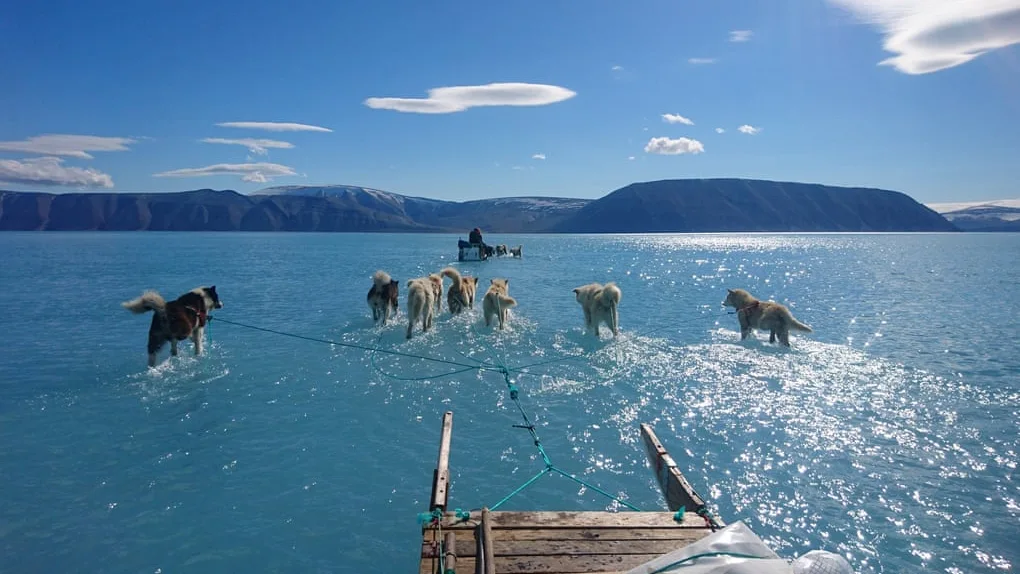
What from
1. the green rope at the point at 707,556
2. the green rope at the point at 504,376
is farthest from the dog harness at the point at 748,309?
the green rope at the point at 707,556

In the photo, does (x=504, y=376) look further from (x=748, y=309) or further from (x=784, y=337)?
(x=784, y=337)

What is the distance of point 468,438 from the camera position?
8.69 meters

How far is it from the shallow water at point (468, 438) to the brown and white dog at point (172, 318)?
2.19 feet

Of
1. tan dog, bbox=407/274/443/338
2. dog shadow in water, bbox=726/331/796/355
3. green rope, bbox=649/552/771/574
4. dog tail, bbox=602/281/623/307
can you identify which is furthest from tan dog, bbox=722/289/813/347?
green rope, bbox=649/552/771/574

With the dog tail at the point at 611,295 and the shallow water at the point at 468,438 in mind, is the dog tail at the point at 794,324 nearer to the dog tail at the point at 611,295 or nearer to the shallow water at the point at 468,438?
the shallow water at the point at 468,438

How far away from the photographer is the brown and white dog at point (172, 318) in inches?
491

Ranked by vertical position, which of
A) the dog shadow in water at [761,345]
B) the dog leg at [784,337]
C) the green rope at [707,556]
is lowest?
the dog shadow in water at [761,345]

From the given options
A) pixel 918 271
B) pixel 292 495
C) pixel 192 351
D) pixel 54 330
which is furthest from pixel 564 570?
pixel 918 271

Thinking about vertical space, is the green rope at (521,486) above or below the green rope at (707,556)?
below

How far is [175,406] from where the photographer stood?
33.6ft

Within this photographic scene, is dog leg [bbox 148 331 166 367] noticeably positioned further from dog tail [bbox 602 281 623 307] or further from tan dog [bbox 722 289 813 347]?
tan dog [bbox 722 289 813 347]

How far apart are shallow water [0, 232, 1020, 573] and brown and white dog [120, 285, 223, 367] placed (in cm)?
67

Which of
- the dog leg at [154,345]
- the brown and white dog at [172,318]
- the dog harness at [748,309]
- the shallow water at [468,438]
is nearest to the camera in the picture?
the shallow water at [468,438]

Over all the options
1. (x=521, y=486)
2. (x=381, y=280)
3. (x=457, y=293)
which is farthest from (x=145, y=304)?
(x=521, y=486)
